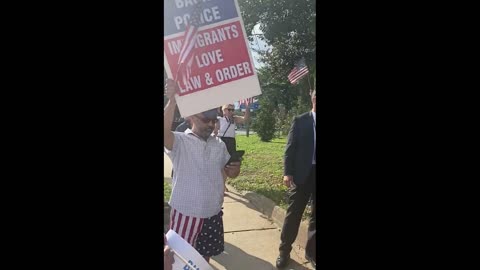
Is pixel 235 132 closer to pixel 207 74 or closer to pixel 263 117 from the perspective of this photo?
pixel 263 117

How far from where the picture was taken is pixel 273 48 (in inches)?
86.2

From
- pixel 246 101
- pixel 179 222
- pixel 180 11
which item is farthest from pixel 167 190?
pixel 180 11

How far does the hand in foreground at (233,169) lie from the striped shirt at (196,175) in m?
0.05

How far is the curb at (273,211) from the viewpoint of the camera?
7.63 ft

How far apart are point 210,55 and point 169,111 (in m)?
0.36

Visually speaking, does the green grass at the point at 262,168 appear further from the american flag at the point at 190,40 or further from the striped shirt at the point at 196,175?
the american flag at the point at 190,40

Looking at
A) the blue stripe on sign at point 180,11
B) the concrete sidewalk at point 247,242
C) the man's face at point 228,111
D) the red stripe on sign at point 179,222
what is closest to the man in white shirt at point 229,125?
the man's face at point 228,111

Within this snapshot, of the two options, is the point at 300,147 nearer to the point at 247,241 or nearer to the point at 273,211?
the point at 273,211

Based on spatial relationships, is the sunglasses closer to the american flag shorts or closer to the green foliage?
the green foliage

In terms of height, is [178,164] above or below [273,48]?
below

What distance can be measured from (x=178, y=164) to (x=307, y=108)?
2.55 ft

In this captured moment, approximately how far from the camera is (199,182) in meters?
2.11

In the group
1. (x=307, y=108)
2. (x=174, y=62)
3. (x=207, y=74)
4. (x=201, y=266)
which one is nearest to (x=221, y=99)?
(x=207, y=74)

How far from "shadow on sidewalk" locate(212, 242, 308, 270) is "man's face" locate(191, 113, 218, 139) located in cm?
62
